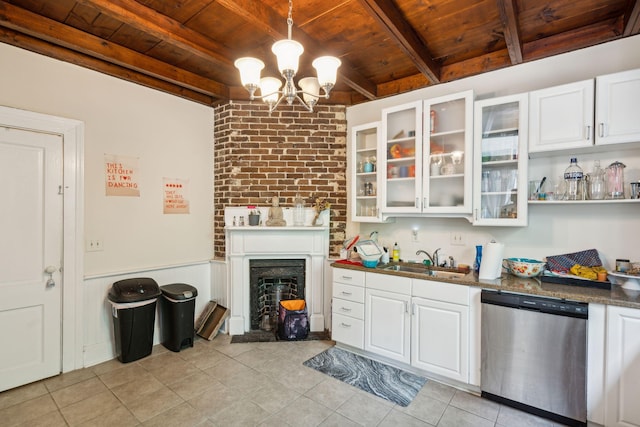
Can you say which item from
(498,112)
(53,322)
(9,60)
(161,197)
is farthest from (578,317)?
(9,60)

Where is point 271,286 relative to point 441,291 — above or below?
below

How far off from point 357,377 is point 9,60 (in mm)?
3806

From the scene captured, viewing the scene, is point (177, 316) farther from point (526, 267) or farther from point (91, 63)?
point (526, 267)

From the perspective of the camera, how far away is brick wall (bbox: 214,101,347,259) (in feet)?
12.2

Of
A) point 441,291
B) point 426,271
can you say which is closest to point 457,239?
point 426,271

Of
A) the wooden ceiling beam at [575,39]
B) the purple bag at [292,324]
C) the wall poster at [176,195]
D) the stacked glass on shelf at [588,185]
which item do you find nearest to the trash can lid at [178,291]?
the wall poster at [176,195]

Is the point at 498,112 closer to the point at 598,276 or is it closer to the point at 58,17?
the point at 598,276

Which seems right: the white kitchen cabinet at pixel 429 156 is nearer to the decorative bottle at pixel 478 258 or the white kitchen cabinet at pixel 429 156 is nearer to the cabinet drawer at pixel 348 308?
the decorative bottle at pixel 478 258

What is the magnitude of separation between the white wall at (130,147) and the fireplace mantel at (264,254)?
53 cm

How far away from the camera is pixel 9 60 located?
8.01 feet

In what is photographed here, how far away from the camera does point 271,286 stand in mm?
3840

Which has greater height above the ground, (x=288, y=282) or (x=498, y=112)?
(x=498, y=112)

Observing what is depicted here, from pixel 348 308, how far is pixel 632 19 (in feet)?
10.1

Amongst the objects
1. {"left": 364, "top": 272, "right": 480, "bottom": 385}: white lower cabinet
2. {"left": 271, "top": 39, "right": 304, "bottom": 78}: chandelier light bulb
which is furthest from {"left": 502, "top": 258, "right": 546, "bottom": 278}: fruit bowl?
{"left": 271, "top": 39, "right": 304, "bottom": 78}: chandelier light bulb
